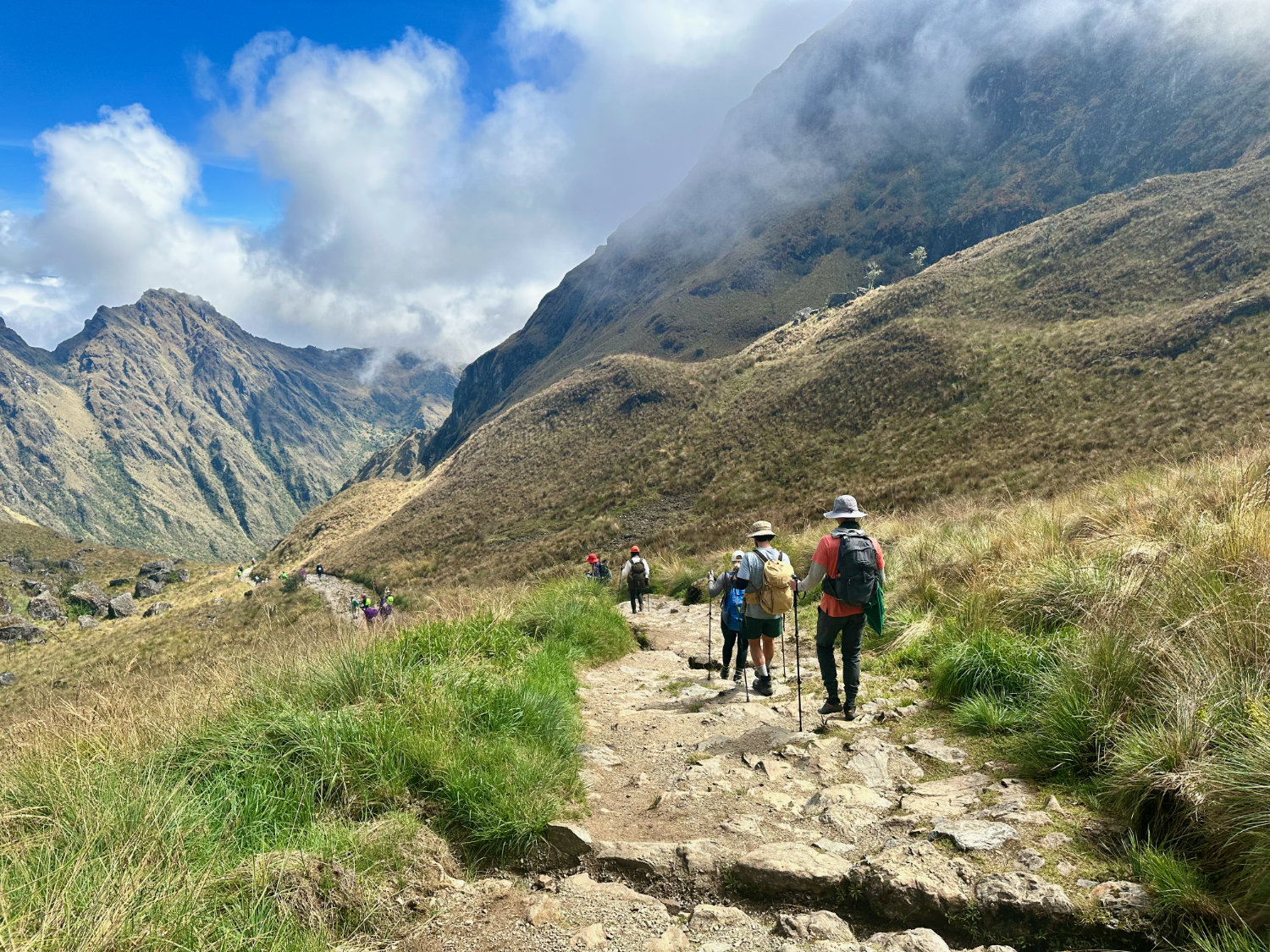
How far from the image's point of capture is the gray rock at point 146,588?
256 ft

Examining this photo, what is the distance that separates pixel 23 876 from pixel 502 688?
279cm

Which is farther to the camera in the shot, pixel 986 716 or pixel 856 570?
pixel 856 570

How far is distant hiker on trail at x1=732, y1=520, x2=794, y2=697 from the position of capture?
22.5 ft

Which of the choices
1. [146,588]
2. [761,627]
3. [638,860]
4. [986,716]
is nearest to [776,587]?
[761,627]

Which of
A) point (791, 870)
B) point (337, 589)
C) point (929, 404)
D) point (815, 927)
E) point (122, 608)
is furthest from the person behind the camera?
point (122, 608)

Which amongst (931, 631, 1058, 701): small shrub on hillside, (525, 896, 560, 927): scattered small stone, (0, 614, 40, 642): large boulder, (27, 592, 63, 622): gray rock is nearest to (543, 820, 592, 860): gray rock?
(525, 896, 560, 927): scattered small stone

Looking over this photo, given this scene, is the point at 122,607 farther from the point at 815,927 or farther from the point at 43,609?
the point at 815,927

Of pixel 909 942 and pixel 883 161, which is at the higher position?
pixel 883 161

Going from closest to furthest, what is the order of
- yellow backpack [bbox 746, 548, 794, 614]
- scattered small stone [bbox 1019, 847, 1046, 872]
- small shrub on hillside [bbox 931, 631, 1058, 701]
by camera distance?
1. scattered small stone [bbox 1019, 847, 1046, 872]
2. small shrub on hillside [bbox 931, 631, 1058, 701]
3. yellow backpack [bbox 746, 548, 794, 614]

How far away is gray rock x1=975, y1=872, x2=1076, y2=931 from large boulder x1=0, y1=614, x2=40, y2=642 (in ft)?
259

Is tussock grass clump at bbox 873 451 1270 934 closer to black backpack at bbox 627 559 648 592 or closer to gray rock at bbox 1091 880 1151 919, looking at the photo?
gray rock at bbox 1091 880 1151 919

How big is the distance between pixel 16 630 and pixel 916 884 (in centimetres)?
7953

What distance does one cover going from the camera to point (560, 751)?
14.8 ft

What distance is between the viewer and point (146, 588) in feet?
259
